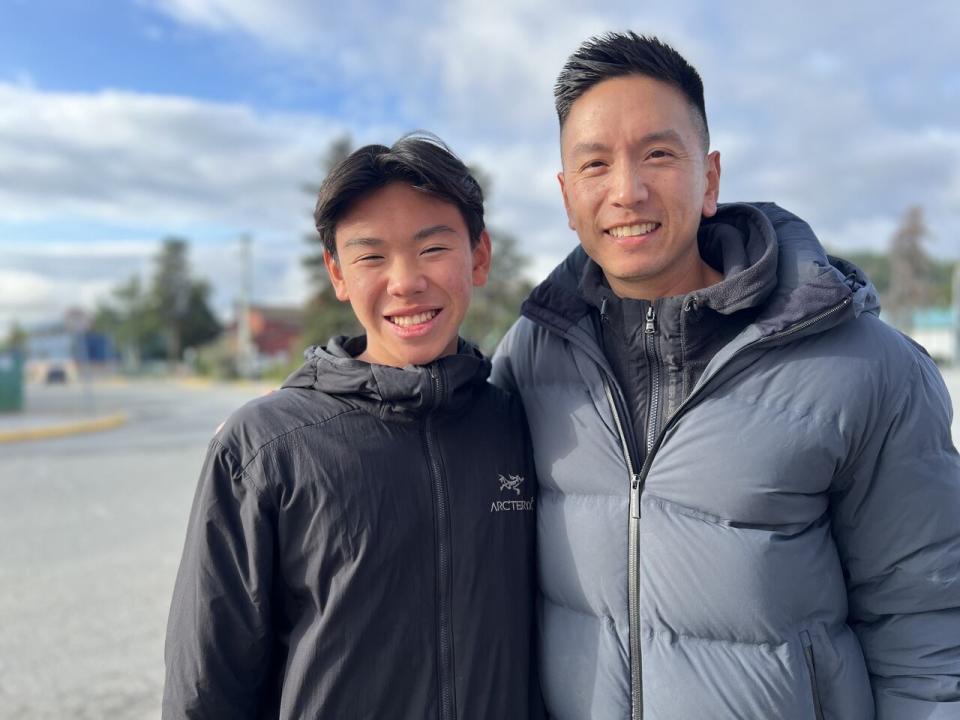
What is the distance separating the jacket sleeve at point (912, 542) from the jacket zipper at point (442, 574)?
3.06 feet

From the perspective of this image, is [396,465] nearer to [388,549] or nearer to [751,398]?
[388,549]

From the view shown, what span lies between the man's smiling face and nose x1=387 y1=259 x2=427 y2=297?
46 cm

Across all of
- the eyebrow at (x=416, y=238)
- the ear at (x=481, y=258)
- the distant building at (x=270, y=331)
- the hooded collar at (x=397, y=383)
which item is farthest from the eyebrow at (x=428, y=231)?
the distant building at (x=270, y=331)

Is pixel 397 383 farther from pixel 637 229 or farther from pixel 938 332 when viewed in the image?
pixel 938 332

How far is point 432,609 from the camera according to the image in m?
1.82

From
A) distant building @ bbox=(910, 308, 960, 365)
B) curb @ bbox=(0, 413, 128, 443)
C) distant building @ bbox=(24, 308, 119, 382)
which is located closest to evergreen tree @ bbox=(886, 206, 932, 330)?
distant building @ bbox=(910, 308, 960, 365)

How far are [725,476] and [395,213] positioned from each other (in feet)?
3.33

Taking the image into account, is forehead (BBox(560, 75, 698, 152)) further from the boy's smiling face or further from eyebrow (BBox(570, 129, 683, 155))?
the boy's smiling face

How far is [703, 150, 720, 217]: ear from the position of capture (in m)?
2.09

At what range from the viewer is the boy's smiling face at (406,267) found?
194 centimetres

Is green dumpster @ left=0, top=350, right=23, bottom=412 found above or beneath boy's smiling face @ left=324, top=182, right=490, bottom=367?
beneath

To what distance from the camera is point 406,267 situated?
6.38ft

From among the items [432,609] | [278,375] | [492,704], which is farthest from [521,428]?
[278,375]

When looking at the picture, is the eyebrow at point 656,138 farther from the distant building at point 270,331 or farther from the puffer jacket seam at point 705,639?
the distant building at point 270,331
